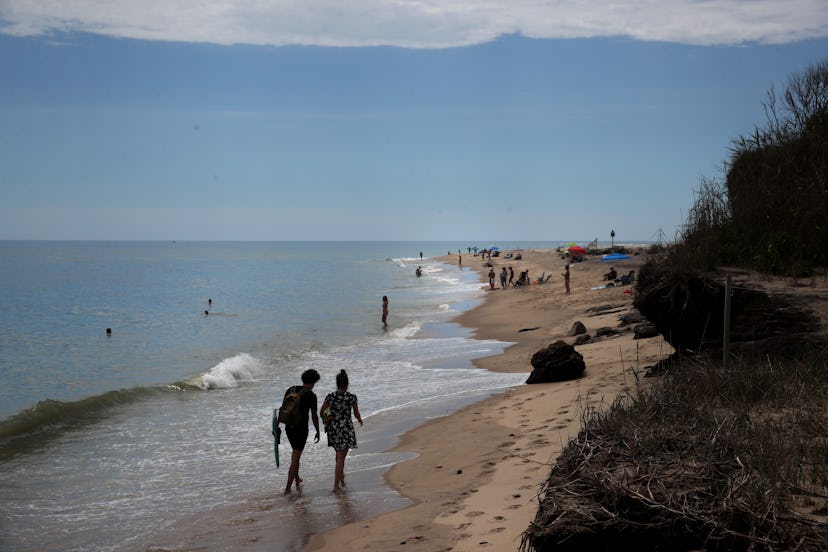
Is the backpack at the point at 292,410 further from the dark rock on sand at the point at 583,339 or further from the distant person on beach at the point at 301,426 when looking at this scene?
the dark rock on sand at the point at 583,339

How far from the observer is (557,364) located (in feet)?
48.0

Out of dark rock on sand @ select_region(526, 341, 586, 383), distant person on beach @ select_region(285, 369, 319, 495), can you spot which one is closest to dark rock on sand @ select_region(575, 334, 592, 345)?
dark rock on sand @ select_region(526, 341, 586, 383)

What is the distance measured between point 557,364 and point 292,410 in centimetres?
705

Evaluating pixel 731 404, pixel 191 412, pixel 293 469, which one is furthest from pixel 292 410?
pixel 191 412

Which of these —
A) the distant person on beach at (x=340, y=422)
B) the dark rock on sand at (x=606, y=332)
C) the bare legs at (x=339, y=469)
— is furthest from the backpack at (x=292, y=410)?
the dark rock on sand at (x=606, y=332)

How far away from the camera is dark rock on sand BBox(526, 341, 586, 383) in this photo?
14492mm

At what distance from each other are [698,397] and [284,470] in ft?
22.0

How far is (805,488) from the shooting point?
4.85 metres

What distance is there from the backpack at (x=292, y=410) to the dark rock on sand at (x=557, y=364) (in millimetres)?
6879

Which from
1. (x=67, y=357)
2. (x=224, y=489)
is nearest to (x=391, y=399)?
(x=224, y=489)

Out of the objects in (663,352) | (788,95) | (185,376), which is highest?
(788,95)

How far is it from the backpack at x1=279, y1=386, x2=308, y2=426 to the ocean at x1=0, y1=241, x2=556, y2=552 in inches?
41.5

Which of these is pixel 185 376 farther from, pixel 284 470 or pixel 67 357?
pixel 284 470

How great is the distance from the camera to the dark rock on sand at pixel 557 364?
47.5 ft
